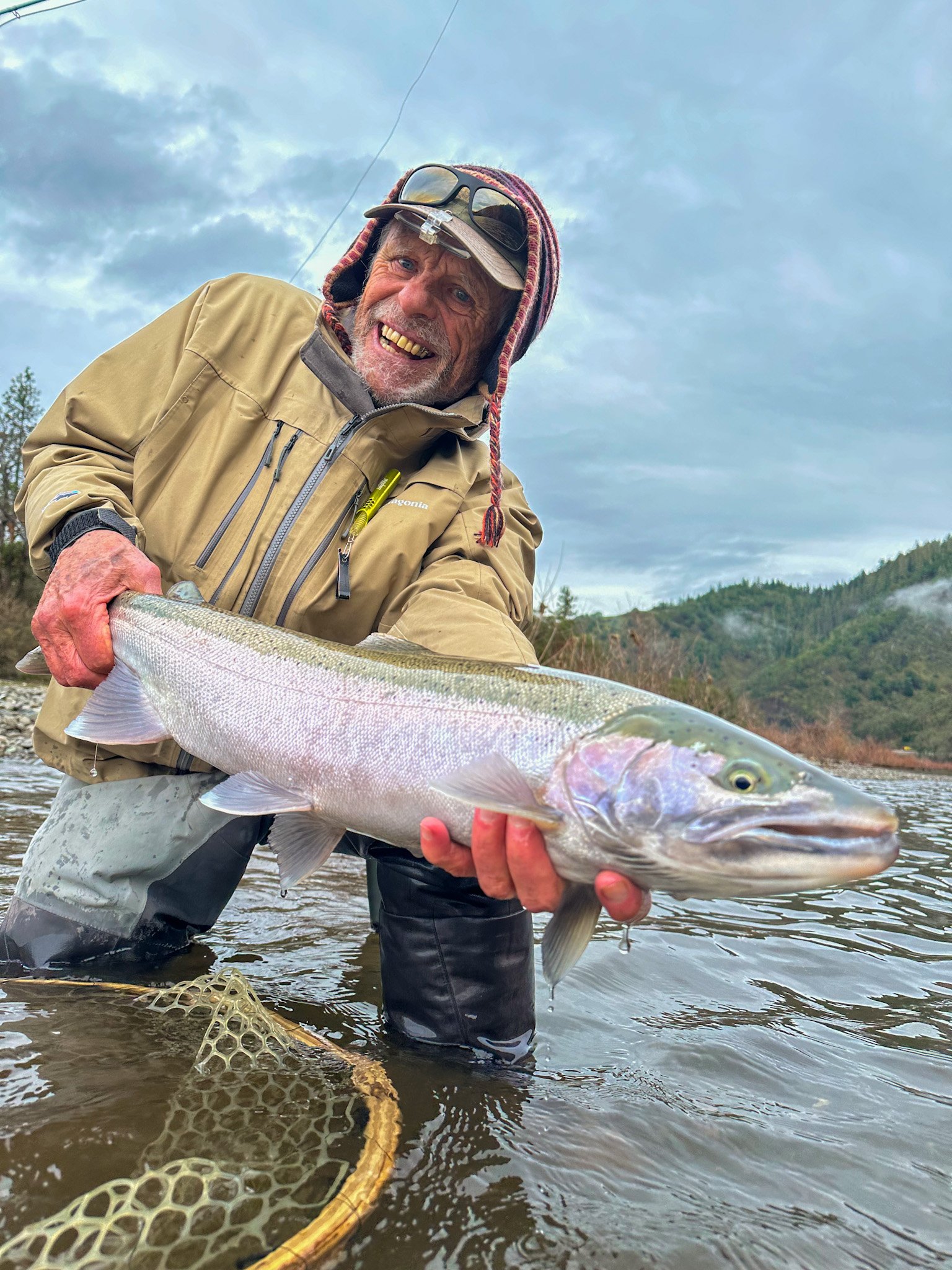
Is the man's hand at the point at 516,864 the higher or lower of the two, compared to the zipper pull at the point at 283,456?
lower

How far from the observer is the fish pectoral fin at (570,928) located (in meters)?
2.18

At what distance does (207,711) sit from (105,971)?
1.06m

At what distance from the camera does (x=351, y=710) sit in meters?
2.49

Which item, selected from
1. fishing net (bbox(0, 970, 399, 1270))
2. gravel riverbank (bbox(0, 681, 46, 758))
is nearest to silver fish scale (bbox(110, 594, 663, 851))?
fishing net (bbox(0, 970, 399, 1270))

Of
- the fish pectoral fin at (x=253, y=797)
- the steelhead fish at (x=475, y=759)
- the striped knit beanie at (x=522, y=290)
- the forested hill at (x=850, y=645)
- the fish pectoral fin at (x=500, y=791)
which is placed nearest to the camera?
the steelhead fish at (x=475, y=759)

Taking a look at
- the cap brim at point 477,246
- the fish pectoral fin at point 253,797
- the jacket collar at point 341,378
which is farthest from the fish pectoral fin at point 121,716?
the cap brim at point 477,246

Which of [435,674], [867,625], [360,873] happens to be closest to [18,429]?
[360,873]

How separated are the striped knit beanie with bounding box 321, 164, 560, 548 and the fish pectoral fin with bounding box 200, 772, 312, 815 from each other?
1544 mm

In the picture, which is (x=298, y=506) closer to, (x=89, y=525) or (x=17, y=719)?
(x=89, y=525)

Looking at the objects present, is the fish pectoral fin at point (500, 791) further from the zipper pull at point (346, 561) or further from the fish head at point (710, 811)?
the zipper pull at point (346, 561)

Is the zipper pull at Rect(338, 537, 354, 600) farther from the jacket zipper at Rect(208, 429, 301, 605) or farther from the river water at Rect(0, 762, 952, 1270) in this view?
the river water at Rect(0, 762, 952, 1270)

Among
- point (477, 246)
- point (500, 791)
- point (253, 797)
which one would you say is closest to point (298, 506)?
point (253, 797)

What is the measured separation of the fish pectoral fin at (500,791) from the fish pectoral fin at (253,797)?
1.79 ft

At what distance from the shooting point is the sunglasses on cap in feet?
13.0
